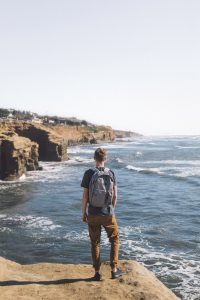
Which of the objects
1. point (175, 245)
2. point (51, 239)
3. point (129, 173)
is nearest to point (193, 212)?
point (175, 245)

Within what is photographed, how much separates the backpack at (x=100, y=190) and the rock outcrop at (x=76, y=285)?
1.66 m

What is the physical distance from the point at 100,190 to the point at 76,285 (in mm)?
1996

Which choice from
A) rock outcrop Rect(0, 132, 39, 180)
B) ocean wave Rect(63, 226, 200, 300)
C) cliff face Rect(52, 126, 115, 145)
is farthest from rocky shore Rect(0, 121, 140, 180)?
ocean wave Rect(63, 226, 200, 300)

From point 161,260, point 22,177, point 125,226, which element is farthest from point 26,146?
point 161,260

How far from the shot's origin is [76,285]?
8.22 metres

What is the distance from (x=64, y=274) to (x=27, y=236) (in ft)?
36.6

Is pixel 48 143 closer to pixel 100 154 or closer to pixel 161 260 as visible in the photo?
pixel 161 260

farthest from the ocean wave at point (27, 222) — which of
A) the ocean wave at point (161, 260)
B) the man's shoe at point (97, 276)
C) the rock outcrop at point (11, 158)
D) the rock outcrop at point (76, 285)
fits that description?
the rock outcrop at point (11, 158)

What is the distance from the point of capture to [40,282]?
331 inches

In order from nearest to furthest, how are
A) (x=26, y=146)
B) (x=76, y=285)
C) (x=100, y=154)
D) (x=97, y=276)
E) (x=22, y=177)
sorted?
(x=76, y=285) < (x=100, y=154) < (x=97, y=276) < (x=22, y=177) < (x=26, y=146)

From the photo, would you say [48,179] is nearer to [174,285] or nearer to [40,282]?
[174,285]

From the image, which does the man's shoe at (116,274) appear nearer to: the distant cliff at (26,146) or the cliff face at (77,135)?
the distant cliff at (26,146)

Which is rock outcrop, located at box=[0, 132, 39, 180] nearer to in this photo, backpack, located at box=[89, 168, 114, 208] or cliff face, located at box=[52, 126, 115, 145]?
backpack, located at box=[89, 168, 114, 208]

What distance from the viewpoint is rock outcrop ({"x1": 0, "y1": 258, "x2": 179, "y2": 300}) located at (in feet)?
25.4
